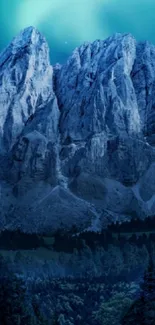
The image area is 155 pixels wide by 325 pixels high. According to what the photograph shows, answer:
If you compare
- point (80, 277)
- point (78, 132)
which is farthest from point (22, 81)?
point (80, 277)

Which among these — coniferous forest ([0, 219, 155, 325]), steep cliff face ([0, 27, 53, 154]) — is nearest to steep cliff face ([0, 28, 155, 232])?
steep cliff face ([0, 27, 53, 154])

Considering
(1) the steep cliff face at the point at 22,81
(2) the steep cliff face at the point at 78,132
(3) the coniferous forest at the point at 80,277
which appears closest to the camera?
(3) the coniferous forest at the point at 80,277

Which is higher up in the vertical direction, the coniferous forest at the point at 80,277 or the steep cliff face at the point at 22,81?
the steep cliff face at the point at 22,81

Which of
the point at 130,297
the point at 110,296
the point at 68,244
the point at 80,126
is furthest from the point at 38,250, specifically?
the point at 80,126

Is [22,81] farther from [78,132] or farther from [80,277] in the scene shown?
[80,277]

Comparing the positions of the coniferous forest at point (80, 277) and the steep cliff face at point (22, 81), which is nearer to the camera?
the coniferous forest at point (80, 277)

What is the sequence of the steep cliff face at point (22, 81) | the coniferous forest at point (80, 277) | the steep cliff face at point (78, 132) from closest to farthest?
the coniferous forest at point (80, 277)
the steep cliff face at point (78, 132)
the steep cliff face at point (22, 81)

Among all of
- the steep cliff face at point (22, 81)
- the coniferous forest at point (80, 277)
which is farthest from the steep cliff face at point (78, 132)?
the coniferous forest at point (80, 277)

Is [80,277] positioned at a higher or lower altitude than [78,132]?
lower

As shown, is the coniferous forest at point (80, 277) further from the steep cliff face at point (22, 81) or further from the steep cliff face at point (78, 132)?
the steep cliff face at point (22, 81)
